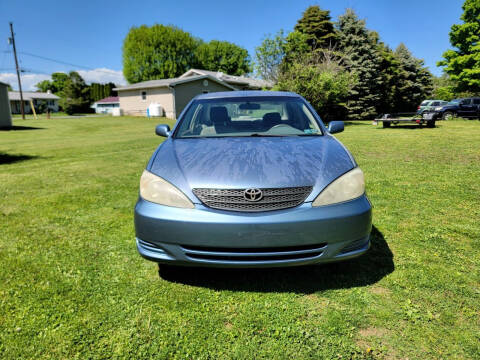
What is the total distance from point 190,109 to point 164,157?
1.18 metres

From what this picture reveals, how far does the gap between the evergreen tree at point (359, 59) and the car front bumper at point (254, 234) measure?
91.5ft

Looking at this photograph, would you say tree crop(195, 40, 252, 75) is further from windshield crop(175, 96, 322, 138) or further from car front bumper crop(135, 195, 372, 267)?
car front bumper crop(135, 195, 372, 267)

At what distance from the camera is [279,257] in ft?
7.36

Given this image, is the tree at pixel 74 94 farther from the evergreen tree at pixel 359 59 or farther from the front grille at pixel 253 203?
the front grille at pixel 253 203

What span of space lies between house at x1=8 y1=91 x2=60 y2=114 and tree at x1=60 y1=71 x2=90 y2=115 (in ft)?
30.0

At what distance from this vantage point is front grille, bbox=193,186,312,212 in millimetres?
2211

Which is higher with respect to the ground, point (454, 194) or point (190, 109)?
point (190, 109)

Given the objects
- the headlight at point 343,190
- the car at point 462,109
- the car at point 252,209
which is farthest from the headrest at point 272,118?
the car at point 462,109

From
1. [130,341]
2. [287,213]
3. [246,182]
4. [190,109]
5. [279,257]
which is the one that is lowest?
[130,341]

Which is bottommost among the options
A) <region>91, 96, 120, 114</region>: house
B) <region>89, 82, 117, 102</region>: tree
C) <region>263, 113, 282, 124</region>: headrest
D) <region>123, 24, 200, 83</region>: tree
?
<region>263, 113, 282, 124</region>: headrest

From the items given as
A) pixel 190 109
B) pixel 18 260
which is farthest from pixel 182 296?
pixel 190 109

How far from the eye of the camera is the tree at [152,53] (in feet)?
164

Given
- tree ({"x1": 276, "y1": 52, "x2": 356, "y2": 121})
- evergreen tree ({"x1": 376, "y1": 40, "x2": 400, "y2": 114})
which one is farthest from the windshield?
evergreen tree ({"x1": 376, "y1": 40, "x2": 400, "y2": 114})

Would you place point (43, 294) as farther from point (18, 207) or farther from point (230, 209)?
point (18, 207)
